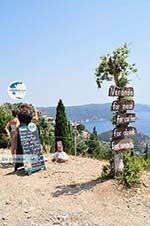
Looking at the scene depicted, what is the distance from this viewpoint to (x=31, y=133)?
1030 cm

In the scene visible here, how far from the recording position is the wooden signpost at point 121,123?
888cm

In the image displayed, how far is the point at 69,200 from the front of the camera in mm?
8078

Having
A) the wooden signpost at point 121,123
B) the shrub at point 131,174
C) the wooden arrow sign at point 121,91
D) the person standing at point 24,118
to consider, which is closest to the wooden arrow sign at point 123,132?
the wooden signpost at point 121,123

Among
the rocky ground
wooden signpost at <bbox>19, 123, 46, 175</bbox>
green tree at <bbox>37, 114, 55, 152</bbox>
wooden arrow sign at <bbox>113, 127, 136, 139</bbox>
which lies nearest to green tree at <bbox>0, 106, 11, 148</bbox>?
green tree at <bbox>37, 114, 55, 152</bbox>

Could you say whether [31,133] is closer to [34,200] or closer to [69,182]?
[69,182]

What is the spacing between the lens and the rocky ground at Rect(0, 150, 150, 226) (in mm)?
7301

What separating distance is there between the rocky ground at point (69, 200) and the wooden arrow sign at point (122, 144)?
0.71 meters

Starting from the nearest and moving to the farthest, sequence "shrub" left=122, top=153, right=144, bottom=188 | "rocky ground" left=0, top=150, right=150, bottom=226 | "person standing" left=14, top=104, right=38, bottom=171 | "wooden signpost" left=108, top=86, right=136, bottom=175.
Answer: "rocky ground" left=0, top=150, right=150, bottom=226
"shrub" left=122, top=153, right=144, bottom=188
"wooden signpost" left=108, top=86, right=136, bottom=175
"person standing" left=14, top=104, right=38, bottom=171

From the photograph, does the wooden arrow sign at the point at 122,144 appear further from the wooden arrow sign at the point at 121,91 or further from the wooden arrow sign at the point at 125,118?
the wooden arrow sign at the point at 121,91

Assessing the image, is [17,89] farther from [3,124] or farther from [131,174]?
[3,124]

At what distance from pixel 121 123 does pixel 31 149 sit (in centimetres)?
239

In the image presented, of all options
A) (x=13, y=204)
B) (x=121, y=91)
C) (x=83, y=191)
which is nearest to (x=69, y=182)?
(x=83, y=191)

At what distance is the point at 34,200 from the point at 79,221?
1.23 m

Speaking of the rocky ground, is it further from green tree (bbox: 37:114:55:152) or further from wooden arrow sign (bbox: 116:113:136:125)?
green tree (bbox: 37:114:55:152)
